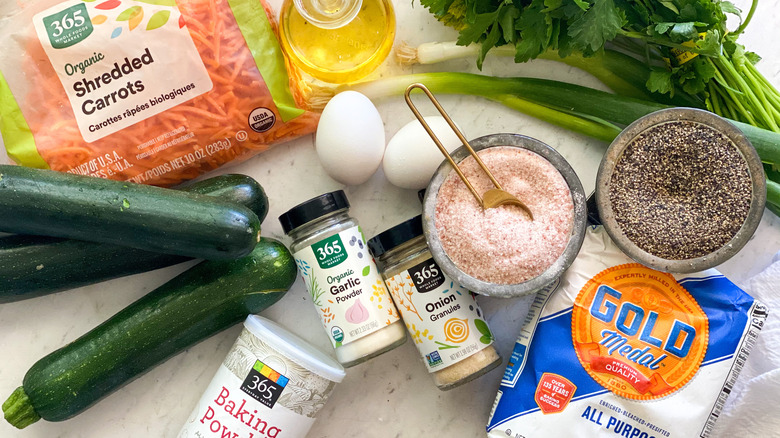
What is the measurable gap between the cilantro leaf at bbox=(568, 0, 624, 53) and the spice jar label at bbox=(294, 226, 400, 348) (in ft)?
1.71

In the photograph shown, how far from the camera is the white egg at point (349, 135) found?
1062 millimetres

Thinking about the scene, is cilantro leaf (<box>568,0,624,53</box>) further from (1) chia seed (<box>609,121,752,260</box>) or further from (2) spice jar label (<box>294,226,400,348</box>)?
(2) spice jar label (<box>294,226,400,348</box>)

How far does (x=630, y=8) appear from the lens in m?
1.03

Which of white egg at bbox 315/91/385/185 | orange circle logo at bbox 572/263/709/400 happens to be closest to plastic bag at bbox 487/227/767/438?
orange circle logo at bbox 572/263/709/400

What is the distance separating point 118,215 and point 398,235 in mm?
489

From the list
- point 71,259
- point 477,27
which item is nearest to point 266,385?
point 71,259

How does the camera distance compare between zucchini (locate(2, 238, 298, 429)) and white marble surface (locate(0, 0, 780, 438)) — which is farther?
white marble surface (locate(0, 0, 780, 438))

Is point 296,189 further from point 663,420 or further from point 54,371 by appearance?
point 663,420

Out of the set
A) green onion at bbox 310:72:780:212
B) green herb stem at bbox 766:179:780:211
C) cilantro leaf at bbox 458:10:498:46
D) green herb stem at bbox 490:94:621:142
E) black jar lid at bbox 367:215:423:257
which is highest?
cilantro leaf at bbox 458:10:498:46

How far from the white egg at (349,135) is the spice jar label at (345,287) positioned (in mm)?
127

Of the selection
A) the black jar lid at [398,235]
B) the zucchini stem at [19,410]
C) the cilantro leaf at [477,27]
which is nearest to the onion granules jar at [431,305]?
the black jar lid at [398,235]

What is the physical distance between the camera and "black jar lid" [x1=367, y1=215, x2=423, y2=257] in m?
1.04

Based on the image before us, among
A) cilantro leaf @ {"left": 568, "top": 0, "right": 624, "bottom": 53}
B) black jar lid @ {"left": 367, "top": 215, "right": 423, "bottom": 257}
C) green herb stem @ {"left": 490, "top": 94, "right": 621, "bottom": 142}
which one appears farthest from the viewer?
green herb stem @ {"left": 490, "top": 94, "right": 621, "bottom": 142}

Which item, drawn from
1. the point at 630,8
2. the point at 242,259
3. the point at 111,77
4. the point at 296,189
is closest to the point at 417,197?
the point at 296,189
